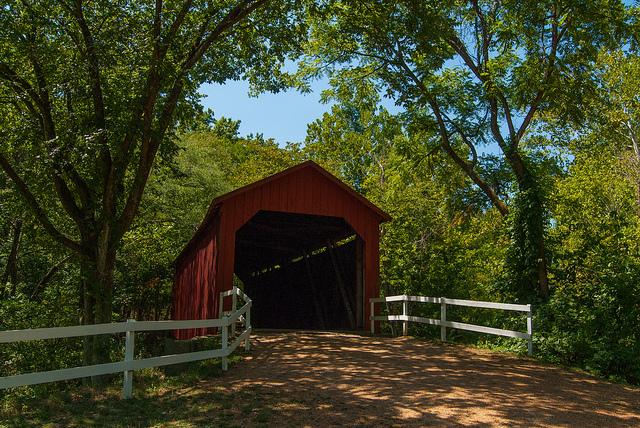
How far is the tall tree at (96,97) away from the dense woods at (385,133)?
0.05 m

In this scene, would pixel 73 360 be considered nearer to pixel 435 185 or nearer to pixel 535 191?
pixel 535 191

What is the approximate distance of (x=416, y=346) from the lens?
9.81 m

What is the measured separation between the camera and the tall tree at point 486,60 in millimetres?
10938

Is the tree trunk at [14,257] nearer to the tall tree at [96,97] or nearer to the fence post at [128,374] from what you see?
the tall tree at [96,97]

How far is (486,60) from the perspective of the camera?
14.0 metres

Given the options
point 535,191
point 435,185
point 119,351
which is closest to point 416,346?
point 535,191

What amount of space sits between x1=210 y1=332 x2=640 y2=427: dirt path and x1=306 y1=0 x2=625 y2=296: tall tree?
3.73 meters

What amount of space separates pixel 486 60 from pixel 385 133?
11.4ft

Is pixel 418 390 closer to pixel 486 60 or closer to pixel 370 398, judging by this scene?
pixel 370 398

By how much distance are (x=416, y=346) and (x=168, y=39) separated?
23.6ft

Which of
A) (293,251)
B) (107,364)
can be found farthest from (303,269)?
(107,364)

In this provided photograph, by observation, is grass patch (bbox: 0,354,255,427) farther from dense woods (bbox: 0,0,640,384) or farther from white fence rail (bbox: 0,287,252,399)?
dense woods (bbox: 0,0,640,384)

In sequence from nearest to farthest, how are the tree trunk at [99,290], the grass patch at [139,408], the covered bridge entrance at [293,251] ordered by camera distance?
the grass patch at [139,408] < the tree trunk at [99,290] < the covered bridge entrance at [293,251]

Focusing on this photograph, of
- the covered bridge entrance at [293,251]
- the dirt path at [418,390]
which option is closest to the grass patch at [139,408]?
the dirt path at [418,390]
